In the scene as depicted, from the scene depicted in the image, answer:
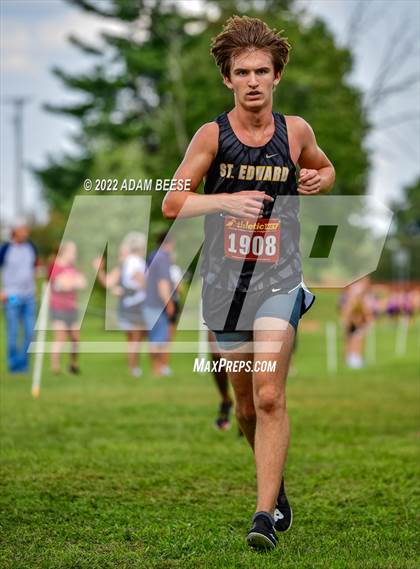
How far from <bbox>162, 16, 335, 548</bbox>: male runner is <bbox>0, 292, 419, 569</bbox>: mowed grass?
445 mm

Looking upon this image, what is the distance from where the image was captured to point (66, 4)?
49.9 meters

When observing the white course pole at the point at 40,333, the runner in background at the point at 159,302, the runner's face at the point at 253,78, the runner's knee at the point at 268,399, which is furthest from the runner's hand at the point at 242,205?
the runner in background at the point at 159,302

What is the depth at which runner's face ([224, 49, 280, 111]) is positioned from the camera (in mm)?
5168

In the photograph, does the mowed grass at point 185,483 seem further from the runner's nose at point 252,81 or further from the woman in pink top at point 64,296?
the woman in pink top at point 64,296

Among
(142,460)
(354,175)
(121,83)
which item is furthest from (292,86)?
(142,460)

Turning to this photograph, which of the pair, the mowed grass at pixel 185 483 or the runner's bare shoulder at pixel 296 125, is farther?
the runner's bare shoulder at pixel 296 125

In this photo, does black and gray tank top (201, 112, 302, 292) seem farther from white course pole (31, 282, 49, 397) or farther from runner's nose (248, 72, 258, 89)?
white course pole (31, 282, 49, 397)

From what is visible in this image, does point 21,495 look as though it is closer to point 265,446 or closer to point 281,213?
point 265,446

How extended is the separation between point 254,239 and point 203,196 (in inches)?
13.5

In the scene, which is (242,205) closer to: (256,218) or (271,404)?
(256,218)

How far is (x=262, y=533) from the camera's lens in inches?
190

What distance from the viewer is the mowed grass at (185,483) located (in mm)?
4883

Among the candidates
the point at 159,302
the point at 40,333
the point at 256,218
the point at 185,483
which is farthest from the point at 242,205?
the point at 159,302

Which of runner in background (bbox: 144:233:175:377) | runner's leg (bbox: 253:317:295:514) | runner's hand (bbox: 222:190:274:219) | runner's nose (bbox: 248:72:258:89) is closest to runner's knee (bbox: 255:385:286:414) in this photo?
runner's leg (bbox: 253:317:295:514)
